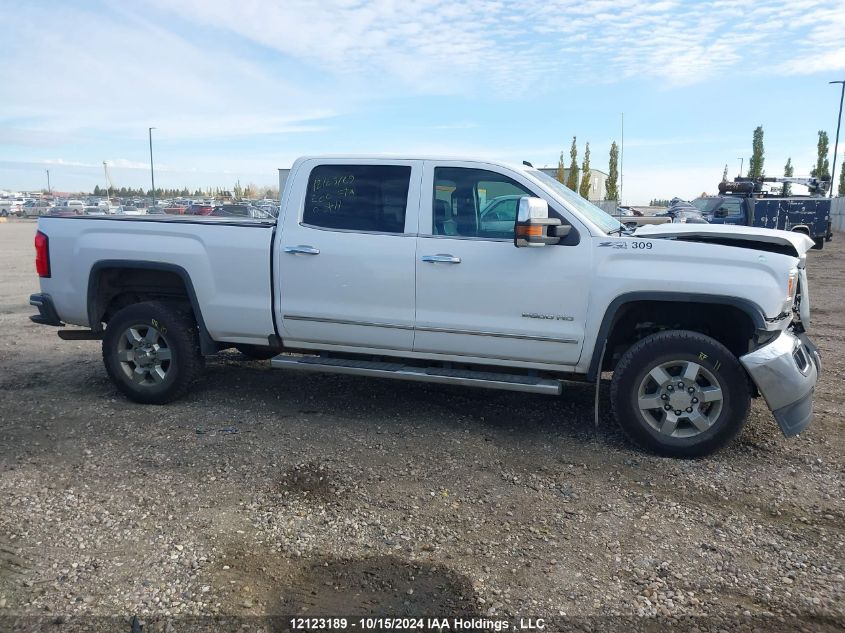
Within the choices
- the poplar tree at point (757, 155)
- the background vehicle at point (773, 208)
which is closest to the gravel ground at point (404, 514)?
the background vehicle at point (773, 208)

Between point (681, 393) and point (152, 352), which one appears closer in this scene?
point (681, 393)

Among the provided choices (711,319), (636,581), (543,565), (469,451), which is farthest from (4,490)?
(711,319)

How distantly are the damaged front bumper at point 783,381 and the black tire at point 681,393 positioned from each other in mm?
144

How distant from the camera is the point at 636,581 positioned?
307 centimetres

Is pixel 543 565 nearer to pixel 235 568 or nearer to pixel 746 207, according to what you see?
pixel 235 568

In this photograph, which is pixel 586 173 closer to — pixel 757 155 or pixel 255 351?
pixel 757 155

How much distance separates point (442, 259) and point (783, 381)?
2.31 meters

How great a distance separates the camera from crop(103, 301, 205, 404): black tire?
534 cm

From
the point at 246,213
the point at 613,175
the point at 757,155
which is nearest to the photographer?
the point at 246,213

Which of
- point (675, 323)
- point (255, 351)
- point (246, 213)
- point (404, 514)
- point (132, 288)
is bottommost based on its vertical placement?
point (404, 514)

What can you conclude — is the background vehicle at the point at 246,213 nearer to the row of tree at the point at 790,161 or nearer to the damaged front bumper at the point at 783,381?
the damaged front bumper at the point at 783,381

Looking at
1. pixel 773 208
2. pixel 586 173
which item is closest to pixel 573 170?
pixel 586 173

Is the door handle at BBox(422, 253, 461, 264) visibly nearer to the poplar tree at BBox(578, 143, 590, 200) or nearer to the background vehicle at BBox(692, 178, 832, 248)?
the background vehicle at BBox(692, 178, 832, 248)

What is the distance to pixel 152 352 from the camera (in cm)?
544
